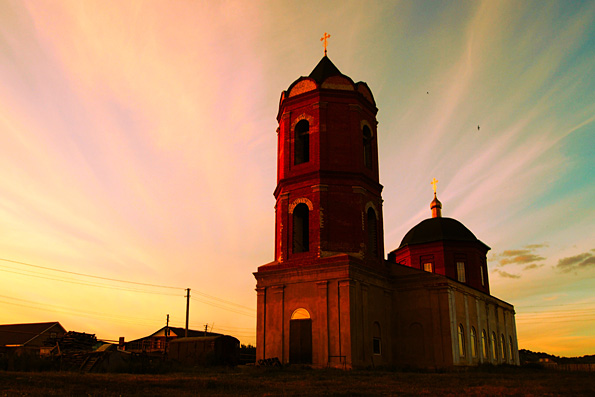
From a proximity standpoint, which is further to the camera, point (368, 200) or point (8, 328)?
point (8, 328)

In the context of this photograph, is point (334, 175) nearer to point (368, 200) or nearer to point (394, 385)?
point (368, 200)

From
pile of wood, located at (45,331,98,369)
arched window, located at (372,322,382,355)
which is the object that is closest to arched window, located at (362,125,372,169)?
arched window, located at (372,322,382,355)

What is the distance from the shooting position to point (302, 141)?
28.6 metres

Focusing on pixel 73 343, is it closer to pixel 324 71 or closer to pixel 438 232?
pixel 324 71

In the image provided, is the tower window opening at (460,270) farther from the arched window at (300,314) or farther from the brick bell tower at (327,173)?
the arched window at (300,314)

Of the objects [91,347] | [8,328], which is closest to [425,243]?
[91,347]

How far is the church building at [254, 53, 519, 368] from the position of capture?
24.5 m

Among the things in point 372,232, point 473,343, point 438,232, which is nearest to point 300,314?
point 372,232

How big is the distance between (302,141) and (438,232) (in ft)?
54.3

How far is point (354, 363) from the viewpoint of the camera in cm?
2344

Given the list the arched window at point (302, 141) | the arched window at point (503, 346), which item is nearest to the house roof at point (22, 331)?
the arched window at point (302, 141)

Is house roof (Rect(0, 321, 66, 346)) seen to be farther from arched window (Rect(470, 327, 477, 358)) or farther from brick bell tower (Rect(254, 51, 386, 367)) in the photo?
arched window (Rect(470, 327, 477, 358))

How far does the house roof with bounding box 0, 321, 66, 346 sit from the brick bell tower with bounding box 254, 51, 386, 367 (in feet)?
112

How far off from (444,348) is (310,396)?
16322 millimetres
